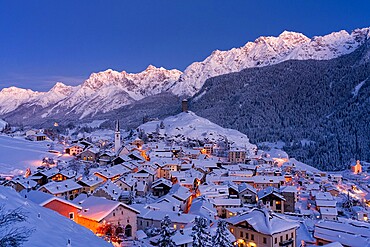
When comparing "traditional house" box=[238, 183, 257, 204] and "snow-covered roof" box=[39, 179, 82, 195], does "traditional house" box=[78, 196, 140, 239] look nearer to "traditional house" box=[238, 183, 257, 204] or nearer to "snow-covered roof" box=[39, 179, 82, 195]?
"snow-covered roof" box=[39, 179, 82, 195]

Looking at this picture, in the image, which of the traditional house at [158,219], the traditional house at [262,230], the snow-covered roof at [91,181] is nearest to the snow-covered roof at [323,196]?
the traditional house at [262,230]

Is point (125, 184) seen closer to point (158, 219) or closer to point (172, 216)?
point (158, 219)

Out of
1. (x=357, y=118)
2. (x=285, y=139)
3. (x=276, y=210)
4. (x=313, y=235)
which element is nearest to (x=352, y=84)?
(x=357, y=118)

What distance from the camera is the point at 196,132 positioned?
110438mm

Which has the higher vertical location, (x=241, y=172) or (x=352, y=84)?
(x=352, y=84)

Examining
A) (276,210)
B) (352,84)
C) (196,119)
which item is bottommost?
(276,210)

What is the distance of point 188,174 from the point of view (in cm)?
5478

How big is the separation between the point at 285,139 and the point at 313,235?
4761 inches

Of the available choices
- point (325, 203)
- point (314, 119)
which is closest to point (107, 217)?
point (325, 203)

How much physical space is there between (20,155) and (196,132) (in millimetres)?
51178

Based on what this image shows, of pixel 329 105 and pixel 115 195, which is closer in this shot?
pixel 115 195

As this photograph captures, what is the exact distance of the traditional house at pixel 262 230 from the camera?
2706cm

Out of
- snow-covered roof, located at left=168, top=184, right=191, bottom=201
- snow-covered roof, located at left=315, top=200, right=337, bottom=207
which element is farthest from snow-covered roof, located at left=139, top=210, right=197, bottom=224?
snow-covered roof, located at left=315, top=200, right=337, bottom=207

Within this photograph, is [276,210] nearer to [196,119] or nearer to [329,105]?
[196,119]
